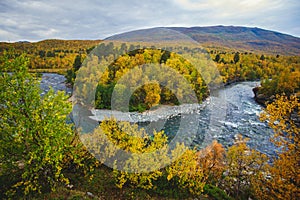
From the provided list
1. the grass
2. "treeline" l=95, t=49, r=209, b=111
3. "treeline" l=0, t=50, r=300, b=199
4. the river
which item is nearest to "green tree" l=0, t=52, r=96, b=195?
"treeline" l=0, t=50, r=300, b=199

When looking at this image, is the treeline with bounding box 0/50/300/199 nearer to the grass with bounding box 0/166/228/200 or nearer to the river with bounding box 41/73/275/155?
the grass with bounding box 0/166/228/200

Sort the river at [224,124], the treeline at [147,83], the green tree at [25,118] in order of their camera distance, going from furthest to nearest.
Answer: the treeline at [147,83] → the river at [224,124] → the green tree at [25,118]

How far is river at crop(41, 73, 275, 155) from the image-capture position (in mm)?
31500

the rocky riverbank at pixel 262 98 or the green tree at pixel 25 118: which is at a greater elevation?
the green tree at pixel 25 118

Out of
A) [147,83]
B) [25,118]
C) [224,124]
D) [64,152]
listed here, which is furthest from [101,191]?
[147,83]

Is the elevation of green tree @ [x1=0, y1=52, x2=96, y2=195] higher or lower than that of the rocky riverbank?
higher

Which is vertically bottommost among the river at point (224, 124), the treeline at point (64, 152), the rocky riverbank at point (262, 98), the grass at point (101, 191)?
the river at point (224, 124)

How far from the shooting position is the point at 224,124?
1518 inches

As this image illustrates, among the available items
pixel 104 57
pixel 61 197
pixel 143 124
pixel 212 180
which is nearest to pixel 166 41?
pixel 104 57

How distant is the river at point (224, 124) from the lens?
31.5 metres

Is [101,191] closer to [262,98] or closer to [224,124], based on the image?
[224,124]

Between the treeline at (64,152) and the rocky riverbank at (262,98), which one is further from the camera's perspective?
the rocky riverbank at (262,98)

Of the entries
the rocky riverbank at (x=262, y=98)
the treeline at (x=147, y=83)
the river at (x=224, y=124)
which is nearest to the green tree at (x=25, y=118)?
the river at (x=224, y=124)

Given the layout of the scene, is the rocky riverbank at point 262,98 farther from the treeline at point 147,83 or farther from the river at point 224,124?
the treeline at point 147,83
